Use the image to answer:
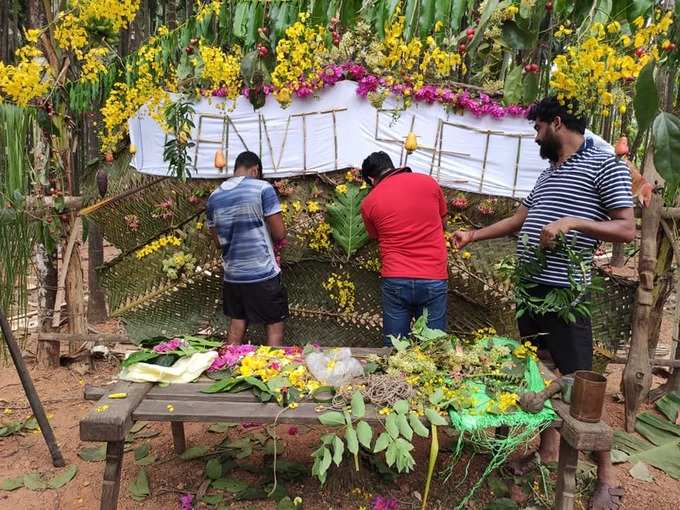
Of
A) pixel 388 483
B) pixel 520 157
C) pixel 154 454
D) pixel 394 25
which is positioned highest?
pixel 394 25

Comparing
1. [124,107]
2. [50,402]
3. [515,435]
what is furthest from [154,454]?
[124,107]

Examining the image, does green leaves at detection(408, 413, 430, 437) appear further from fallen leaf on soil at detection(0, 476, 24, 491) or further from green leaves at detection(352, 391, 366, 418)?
fallen leaf on soil at detection(0, 476, 24, 491)

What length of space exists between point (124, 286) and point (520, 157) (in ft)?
10.6

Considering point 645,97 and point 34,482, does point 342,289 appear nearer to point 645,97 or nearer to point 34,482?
point 34,482

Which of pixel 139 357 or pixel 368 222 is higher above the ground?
pixel 368 222

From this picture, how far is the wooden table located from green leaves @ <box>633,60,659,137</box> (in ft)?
4.16

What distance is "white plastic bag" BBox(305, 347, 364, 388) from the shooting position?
215 cm

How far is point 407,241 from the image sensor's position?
9.41ft

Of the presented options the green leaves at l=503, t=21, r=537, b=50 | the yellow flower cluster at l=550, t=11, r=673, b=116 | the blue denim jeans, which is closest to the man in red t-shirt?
the blue denim jeans

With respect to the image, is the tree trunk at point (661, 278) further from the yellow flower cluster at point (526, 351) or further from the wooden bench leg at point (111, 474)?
the wooden bench leg at point (111, 474)

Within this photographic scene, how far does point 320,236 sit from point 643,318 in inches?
88.6

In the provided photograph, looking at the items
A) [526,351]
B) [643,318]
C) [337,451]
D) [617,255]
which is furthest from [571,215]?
[617,255]

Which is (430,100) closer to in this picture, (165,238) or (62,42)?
(165,238)

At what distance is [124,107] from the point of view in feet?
13.1
